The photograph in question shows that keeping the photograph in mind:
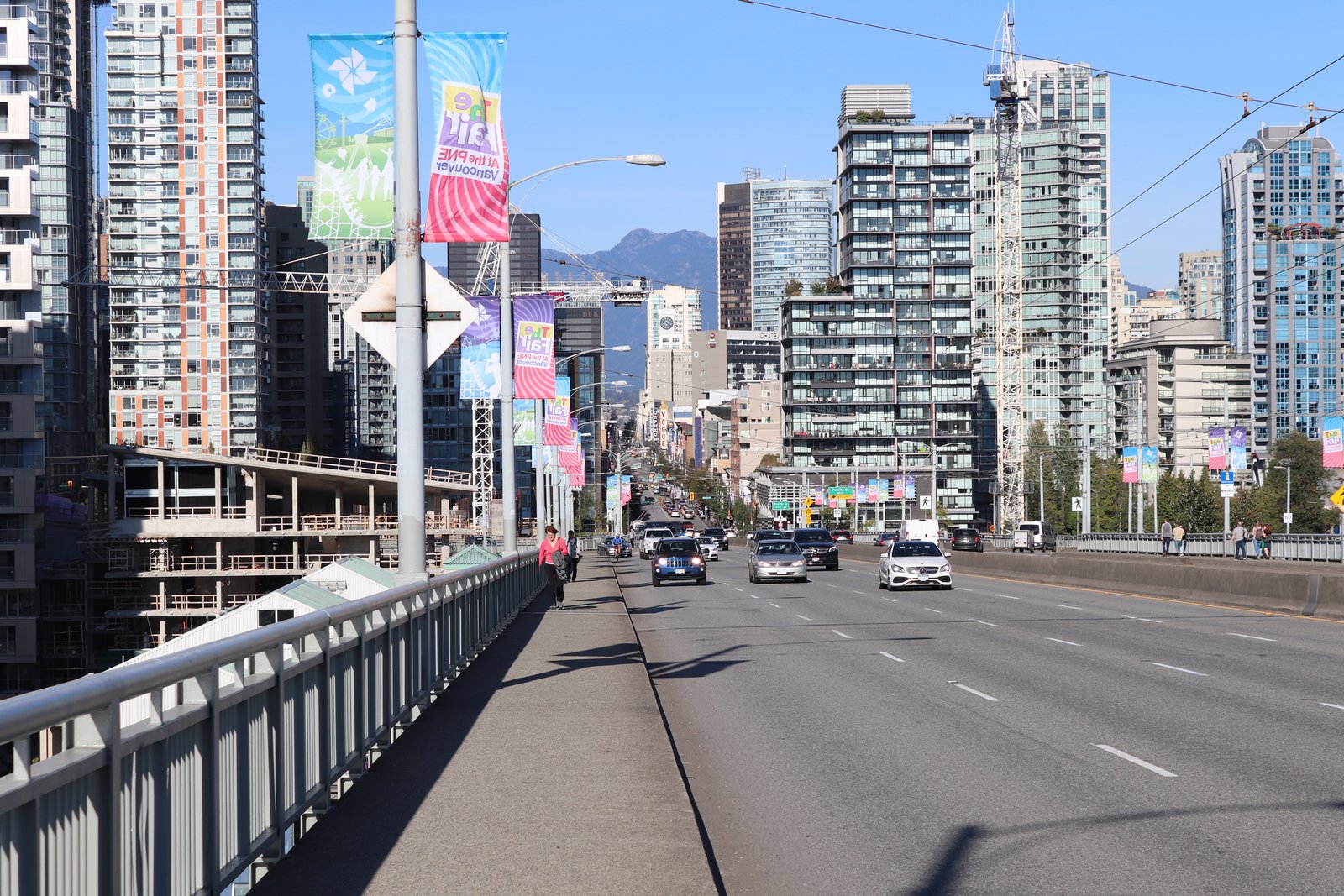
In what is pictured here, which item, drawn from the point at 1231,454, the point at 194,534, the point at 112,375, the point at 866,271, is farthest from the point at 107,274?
the point at 1231,454

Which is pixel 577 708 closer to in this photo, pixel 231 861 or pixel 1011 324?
pixel 231 861

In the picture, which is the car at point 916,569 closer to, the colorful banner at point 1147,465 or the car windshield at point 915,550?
the car windshield at point 915,550

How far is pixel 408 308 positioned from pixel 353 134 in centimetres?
220

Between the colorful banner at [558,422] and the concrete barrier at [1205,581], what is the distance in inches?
631

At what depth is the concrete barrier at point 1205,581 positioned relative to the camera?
3022cm

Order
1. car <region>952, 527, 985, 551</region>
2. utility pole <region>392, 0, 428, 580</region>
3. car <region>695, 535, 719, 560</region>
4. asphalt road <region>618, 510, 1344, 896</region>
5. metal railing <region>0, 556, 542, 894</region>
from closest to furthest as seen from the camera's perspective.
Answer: metal railing <region>0, 556, 542, 894</region>
asphalt road <region>618, 510, 1344, 896</region>
utility pole <region>392, 0, 428, 580</region>
car <region>695, 535, 719, 560</region>
car <region>952, 527, 985, 551</region>

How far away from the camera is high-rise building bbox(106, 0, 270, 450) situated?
155 meters

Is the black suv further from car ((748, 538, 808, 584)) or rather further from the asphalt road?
the asphalt road

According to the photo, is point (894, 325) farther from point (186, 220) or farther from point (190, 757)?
point (190, 757)

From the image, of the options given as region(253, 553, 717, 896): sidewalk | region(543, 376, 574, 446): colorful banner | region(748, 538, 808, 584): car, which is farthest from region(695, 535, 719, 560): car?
region(253, 553, 717, 896): sidewalk

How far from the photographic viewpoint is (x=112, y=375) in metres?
160

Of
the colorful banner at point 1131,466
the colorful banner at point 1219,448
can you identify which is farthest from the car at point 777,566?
the colorful banner at point 1131,466

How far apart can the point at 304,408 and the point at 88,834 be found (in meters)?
183

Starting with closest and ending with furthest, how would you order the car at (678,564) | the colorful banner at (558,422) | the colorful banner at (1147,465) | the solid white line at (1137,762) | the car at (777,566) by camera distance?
1. the solid white line at (1137,762)
2. the colorful banner at (558,422)
3. the car at (777,566)
4. the car at (678,564)
5. the colorful banner at (1147,465)
